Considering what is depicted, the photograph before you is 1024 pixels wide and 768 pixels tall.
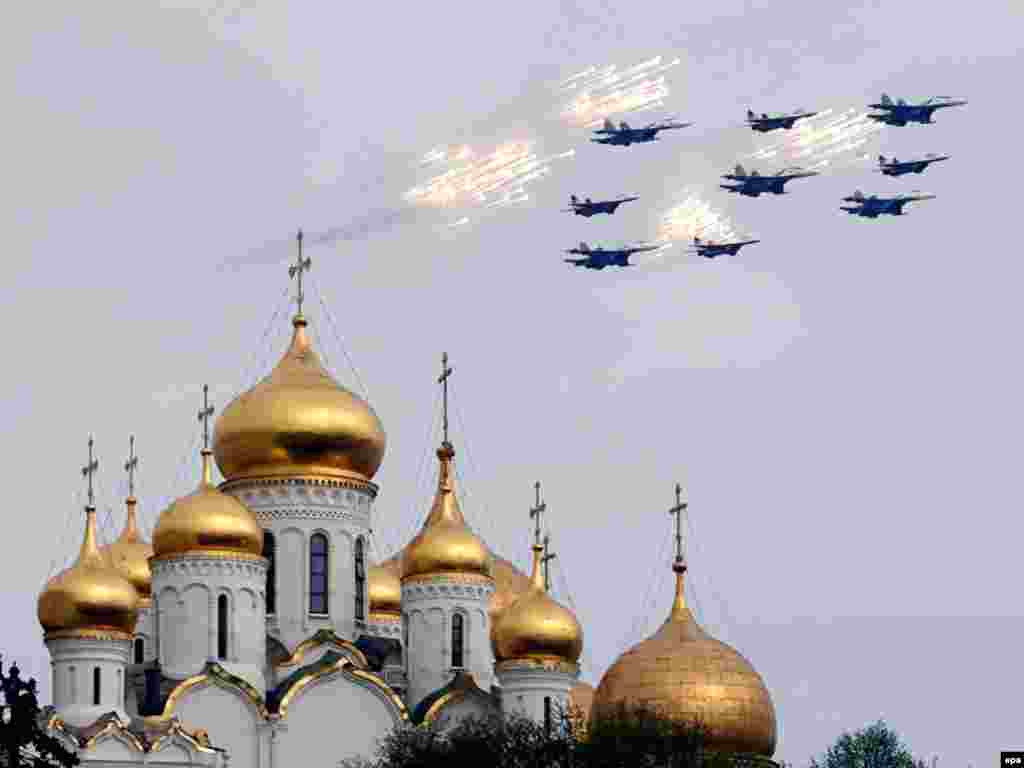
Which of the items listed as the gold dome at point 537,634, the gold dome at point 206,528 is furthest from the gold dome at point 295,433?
the gold dome at point 537,634

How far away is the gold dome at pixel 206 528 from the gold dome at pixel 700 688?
7877 millimetres

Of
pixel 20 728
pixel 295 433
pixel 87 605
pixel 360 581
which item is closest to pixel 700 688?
pixel 360 581

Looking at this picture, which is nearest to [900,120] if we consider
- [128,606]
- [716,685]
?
[716,685]

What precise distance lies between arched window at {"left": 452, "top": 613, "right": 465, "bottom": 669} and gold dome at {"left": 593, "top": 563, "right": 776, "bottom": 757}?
295cm

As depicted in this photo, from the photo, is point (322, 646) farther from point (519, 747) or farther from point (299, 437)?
point (519, 747)

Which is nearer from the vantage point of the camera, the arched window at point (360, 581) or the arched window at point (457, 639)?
the arched window at point (457, 639)

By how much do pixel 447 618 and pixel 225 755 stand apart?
595 cm

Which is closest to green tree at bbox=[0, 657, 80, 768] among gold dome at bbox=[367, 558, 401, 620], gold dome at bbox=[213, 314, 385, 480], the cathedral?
the cathedral

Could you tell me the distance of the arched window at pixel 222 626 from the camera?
3164 inches

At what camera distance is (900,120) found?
79875 millimetres

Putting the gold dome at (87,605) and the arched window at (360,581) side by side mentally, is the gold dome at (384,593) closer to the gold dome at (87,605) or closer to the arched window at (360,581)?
the arched window at (360,581)

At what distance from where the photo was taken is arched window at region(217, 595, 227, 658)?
8038cm

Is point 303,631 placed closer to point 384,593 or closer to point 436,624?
point 436,624

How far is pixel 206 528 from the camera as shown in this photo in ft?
262
